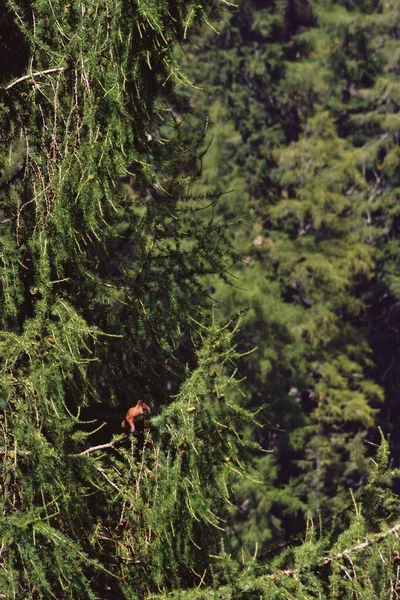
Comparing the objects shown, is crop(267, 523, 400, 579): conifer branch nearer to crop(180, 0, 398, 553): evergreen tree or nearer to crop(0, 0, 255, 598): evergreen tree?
crop(0, 0, 255, 598): evergreen tree

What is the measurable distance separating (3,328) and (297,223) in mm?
21970

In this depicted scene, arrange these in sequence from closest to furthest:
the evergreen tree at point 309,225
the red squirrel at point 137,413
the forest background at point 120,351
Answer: the forest background at point 120,351
the red squirrel at point 137,413
the evergreen tree at point 309,225

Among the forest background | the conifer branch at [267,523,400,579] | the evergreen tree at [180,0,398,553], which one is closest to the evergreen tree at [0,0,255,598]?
the forest background

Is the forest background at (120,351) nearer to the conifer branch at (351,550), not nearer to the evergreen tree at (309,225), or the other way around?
the conifer branch at (351,550)

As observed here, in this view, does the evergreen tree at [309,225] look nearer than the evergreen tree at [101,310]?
No

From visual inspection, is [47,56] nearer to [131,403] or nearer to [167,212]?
[167,212]

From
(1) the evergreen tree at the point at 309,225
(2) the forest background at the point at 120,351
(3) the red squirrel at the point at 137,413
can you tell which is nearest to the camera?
(2) the forest background at the point at 120,351

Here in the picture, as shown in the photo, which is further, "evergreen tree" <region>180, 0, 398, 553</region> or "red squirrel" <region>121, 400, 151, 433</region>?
"evergreen tree" <region>180, 0, 398, 553</region>

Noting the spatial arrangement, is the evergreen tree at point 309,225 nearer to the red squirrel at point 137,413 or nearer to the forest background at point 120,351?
the forest background at point 120,351

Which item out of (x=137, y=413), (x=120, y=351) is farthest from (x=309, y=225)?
(x=137, y=413)

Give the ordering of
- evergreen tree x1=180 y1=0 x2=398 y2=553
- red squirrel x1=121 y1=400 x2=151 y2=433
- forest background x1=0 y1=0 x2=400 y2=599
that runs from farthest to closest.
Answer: evergreen tree x1=180 y1=0 x2=398 y2=553
red squirrel x1=121 y1=400 x2=151 y2=433
forest background x1=0 y1=0 x2=400 y2=599

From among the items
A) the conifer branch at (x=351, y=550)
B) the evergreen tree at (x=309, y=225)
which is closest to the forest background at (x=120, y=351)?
the conifer branch at (x=351, y=550)

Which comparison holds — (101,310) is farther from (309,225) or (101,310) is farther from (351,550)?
(309,225)

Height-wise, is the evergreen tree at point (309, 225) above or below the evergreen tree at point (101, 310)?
below
